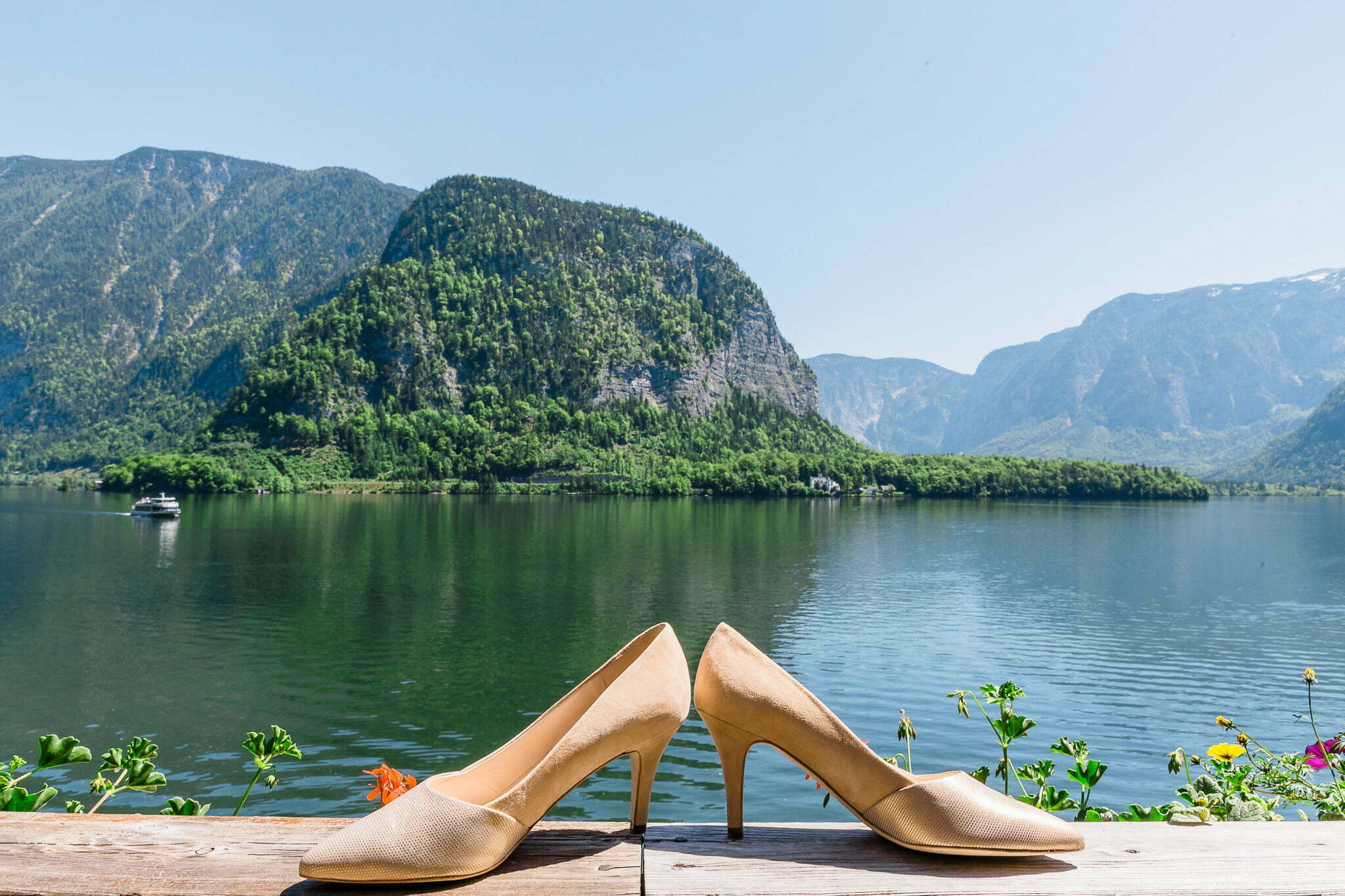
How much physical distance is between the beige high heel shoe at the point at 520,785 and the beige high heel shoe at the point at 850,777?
0.71 feet

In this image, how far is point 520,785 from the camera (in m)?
3.05

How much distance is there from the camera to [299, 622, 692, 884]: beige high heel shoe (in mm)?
2773

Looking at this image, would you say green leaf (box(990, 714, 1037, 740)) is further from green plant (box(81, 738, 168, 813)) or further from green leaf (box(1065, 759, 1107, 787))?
green plant (box(81, 738, 168, 813))

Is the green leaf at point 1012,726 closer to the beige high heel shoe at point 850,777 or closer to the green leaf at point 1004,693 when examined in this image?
the green leaf at point 1004,693

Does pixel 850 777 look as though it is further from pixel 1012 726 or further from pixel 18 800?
pixel 18 800

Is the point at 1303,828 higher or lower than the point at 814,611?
higher

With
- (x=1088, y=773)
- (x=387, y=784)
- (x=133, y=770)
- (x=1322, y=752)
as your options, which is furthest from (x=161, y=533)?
(x=1322, y=752)

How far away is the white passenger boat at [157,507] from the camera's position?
84250 millimetres

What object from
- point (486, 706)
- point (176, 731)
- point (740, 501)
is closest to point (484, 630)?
point (486, 706)

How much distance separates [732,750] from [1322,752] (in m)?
5.07

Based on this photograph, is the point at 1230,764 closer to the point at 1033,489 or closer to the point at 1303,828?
the point at 1303,828

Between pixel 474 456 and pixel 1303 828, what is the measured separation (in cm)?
19076

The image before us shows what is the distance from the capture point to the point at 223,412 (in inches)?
7372

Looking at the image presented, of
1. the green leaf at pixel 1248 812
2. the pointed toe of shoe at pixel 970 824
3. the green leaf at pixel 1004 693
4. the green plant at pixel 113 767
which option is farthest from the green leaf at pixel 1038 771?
the green plant at pixel 113 767
